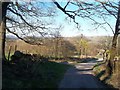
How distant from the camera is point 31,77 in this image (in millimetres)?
18125

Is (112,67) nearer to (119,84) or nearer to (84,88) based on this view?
(119,84)

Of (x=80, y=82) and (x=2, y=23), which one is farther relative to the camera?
(x=80, y=82)

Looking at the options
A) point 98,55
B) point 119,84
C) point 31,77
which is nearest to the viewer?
point 31,77

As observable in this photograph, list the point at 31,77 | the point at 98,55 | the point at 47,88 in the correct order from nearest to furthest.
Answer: the point at 47,88
the point at 31,77
the point at 98,55

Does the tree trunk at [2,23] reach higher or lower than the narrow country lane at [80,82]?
higher

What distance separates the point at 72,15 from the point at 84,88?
4941 millimetres

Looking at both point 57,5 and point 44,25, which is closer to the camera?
point 57,5

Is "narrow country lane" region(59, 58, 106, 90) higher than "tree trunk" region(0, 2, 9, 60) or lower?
lower

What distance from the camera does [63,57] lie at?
66062mm

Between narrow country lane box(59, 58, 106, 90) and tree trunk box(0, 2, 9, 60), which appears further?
narrow country lane box(59, 58, 106, 90)

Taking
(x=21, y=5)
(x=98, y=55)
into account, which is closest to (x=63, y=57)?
(x=98, y=55)

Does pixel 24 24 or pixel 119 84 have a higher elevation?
pixel 24 24

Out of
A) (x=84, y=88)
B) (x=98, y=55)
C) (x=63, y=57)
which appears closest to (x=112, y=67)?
(x=84, y=88)

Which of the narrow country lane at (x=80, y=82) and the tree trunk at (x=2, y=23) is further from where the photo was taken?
the narrow country lane at (x=80, y=82)
